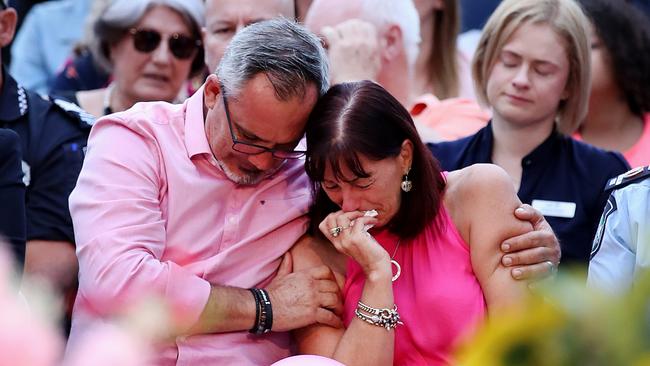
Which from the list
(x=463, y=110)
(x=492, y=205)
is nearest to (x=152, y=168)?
(x=492, y=205)

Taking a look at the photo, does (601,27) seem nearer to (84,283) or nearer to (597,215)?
(597,215)

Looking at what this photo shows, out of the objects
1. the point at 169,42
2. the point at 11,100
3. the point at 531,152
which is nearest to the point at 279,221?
the point at 11,100

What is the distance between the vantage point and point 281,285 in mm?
2844

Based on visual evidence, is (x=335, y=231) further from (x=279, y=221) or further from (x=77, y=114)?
(x=77, y=114)

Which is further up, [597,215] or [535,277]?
[535,277]

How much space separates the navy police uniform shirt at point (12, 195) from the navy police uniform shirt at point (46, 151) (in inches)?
18.6

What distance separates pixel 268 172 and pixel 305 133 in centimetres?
20

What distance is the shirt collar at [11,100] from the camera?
11.3ft

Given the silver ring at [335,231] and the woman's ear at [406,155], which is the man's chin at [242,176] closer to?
the silver ring at [335,231]

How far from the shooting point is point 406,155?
285 cm

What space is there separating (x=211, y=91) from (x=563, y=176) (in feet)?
4.61

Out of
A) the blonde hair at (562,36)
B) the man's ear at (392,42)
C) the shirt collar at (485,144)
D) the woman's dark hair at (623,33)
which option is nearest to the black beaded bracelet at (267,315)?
the shirt collar at (485,144)

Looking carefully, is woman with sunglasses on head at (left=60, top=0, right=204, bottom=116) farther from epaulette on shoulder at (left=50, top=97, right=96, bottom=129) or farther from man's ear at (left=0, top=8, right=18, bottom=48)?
epaulette on shoulder at (left=50, top=97, right=96, bottom=129)

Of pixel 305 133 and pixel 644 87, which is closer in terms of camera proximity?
pixel 305 133
